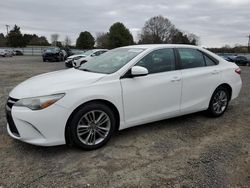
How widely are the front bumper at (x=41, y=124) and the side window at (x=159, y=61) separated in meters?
1.49

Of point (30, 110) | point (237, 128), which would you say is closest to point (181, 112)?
point (237, 128)

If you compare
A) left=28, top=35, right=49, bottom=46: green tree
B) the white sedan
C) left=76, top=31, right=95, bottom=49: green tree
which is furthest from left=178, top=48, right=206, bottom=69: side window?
left=28, top=35, right=49, bottom=46: green tree

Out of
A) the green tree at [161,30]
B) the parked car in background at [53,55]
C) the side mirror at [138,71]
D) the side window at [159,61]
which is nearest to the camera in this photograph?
the side mirror at [138,71]

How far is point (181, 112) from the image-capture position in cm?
435

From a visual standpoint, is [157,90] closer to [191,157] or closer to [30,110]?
[191,157]

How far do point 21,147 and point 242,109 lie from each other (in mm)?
4682

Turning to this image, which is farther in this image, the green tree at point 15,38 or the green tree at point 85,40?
the green tree at point 15,38

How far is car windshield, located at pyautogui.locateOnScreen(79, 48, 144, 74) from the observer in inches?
151

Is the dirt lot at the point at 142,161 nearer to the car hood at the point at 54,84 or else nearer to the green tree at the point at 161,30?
the car hood at the point at 54,84

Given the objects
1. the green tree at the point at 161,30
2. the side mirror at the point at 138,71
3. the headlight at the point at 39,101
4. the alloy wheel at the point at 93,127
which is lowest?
the alloy wheel at the point at 93,127

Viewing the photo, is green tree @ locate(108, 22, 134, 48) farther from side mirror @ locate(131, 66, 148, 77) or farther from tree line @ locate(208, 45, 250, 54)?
side mirror @ locate(131, 66, 148, 77)

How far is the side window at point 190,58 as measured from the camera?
173 inches

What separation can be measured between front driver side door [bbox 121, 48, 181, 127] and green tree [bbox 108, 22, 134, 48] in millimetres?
45857

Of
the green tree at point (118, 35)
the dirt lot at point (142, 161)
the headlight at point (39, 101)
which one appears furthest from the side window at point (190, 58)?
the green tree at point (118, 35)
